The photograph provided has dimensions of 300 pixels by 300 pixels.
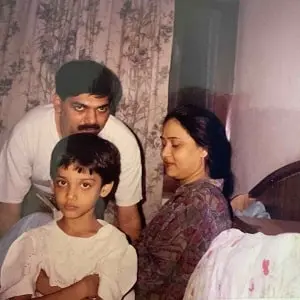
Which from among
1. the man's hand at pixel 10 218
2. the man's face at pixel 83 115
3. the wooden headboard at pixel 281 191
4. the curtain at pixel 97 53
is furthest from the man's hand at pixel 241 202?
the man's hand at pixel 10 218

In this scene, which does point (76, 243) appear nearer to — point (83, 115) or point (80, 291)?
point (80, 291)

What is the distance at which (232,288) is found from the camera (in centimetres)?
98

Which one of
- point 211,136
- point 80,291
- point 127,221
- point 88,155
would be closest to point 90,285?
point 80,291

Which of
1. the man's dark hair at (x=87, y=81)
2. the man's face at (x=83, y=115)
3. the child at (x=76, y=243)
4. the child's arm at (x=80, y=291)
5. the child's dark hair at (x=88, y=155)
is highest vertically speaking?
the man's dark hair at (x=87, y=81)

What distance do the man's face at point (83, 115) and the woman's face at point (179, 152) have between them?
0.12m

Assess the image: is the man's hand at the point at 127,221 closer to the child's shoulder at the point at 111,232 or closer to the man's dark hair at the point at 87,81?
the child's shoulder at the point at 111,232

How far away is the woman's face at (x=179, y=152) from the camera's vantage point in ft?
3.39

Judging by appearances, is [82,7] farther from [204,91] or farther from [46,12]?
[204,91]

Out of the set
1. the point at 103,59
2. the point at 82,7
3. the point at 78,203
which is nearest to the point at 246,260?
the point at 78,203

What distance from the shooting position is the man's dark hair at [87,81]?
1029 mm

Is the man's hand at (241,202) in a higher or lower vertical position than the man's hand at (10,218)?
higher

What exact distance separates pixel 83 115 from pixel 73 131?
0.11 feet

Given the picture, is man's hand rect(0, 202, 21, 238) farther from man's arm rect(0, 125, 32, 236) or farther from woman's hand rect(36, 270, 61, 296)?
woman's hand rect(36, 270, 61, 296)

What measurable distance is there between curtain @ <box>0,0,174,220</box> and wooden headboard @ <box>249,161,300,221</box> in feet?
0.64
